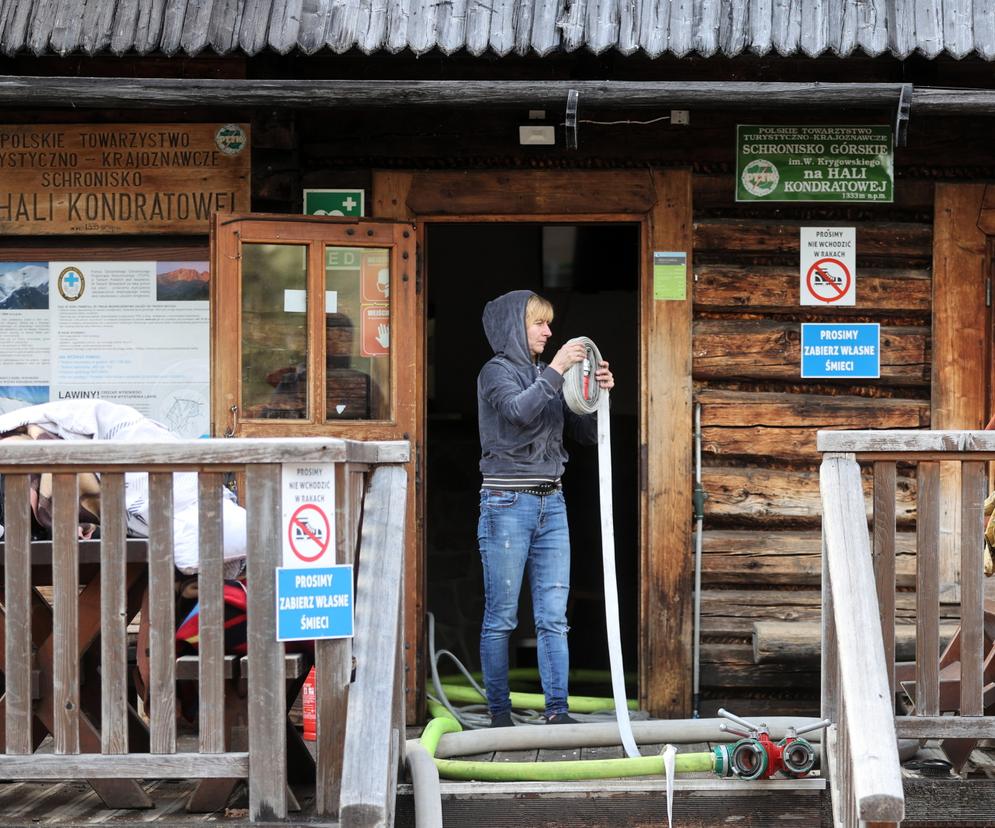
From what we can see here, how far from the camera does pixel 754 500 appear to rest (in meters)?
6.15

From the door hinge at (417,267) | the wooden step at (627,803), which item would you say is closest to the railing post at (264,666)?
the wooden step at (627,803)

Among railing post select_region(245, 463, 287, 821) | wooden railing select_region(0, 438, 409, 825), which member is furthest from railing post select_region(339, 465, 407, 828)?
railing post select_region(245, 463, 287, 821)

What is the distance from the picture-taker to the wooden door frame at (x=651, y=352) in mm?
6090

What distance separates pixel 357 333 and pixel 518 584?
57.1 inches

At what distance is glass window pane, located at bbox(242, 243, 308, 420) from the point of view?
19.3 feet

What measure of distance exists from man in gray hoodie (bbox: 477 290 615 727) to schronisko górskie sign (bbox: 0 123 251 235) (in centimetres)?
171

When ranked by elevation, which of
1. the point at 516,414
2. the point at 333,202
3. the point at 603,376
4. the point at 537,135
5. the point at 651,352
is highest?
the point at 537,135

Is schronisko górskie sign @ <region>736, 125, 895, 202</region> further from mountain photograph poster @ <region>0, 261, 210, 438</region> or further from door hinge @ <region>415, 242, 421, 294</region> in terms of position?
mountain photograph poster @ <region>0, 261, 210, 438</region>

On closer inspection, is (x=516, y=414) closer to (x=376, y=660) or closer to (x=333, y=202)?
(x=333, y=202)

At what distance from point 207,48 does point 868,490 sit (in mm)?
3660

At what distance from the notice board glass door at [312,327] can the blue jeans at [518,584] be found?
33.7 inches

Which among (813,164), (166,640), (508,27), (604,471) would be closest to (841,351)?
(813,164)

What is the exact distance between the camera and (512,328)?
18.2 feet

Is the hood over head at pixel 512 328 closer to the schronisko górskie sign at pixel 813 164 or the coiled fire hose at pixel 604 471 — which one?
the coiled fire hose at pixel 604 471
